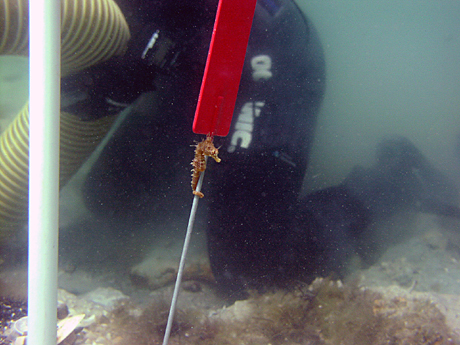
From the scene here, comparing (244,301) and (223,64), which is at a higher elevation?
(223,64)

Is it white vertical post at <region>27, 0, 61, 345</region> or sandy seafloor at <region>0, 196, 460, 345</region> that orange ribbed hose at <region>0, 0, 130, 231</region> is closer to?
sandy seafloor at <region>0, 196, 460, 345</region>

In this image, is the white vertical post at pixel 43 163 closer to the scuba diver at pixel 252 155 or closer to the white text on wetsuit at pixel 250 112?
the scuba diver at pixel 252 155

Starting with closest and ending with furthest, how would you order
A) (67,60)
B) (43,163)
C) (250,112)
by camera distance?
(43,163) < (67,60) < (250,112)

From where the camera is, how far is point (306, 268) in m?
1.38

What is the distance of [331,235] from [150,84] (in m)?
1.20

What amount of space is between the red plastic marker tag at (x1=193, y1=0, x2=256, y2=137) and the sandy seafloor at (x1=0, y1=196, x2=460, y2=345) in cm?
68

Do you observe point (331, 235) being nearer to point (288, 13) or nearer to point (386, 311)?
point (386, 311)

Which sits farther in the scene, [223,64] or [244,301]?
[244,301]

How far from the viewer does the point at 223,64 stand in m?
0.81

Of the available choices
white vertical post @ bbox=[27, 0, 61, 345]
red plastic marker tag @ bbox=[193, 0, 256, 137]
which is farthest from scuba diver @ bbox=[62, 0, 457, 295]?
white vertical post @ bbox=[27, 0, 61, 345]

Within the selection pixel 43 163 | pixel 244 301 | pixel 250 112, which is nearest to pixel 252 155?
pixel 250 112

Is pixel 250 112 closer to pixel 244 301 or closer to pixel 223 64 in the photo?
pixel 223 64

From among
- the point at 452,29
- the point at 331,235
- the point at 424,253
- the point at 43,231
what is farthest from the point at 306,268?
the point at 452,29

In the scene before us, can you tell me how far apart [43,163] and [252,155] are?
0.88 metres
